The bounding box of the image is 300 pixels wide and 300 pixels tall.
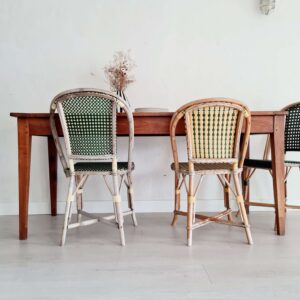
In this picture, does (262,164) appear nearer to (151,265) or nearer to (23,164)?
(151,265)

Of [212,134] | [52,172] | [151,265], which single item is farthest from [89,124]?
[52,172]

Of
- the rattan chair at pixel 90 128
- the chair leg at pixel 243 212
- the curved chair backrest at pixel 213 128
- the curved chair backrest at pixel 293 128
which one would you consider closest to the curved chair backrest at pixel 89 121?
the rattan chair at pixel 90 128

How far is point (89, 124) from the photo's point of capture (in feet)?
5.56

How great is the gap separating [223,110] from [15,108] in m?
1.85

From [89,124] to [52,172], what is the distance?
97 centimetres

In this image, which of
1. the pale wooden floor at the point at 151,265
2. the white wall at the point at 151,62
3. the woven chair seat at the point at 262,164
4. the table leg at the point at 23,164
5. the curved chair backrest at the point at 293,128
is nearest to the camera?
the pale wooden floor at the point at 151,265

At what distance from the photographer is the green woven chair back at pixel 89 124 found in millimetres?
1674

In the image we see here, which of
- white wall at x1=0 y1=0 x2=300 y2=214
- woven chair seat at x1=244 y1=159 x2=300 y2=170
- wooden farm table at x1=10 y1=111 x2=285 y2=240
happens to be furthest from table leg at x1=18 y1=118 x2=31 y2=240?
woven chair seat at x1=244 y1=159 x2=300 y2=170

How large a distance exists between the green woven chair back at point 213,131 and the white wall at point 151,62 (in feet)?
2.94

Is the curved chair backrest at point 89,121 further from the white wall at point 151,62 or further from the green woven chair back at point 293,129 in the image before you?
the green woven chair back at point 293,129

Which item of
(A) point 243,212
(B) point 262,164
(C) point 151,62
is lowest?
(A) point 243,212

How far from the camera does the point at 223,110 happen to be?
1.66 meters

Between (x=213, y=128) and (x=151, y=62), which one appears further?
(x=151, y=62)

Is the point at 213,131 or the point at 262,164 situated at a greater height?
the point at 213,131
